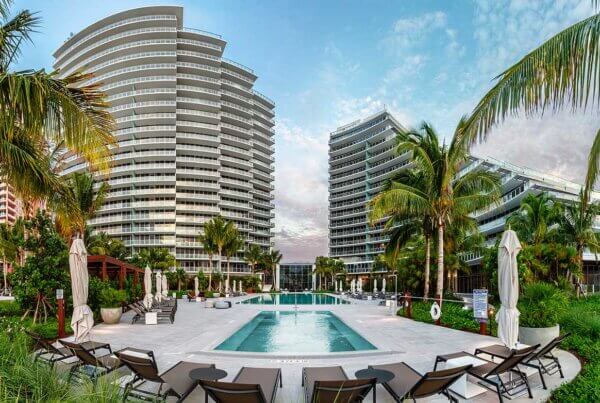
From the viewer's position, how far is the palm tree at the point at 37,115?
5430mm

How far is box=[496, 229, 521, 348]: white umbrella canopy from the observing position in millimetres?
7551

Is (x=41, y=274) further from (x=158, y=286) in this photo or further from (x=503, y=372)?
(x=503, y=372)

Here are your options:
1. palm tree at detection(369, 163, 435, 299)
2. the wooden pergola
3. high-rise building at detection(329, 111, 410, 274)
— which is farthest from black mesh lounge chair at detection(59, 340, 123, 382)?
high-rise building at detection(329, 111, 410, 274)

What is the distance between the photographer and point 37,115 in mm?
5598

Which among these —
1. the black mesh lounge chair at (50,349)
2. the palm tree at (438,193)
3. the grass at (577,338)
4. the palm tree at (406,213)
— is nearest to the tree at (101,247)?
the palm tree at (406,213)

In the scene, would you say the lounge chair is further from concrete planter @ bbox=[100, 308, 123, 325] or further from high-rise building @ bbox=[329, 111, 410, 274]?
high-rise building @ bbox=[329, 111, 410, 274]

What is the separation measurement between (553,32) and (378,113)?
87330 millimetres

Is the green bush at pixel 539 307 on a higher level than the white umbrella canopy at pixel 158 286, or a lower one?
higher

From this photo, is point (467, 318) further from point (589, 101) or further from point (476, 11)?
point (589, 101)

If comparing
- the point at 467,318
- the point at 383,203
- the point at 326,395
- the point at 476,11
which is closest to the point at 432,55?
the point at 383,203

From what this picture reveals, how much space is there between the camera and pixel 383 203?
15648 mm

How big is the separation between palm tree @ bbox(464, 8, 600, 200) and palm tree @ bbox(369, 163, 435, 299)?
1129 cm

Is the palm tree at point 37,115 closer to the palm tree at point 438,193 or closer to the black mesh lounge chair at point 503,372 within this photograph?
the black mesh lounge chair at point 503,372

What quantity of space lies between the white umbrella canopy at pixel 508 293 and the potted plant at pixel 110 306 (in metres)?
14.1
